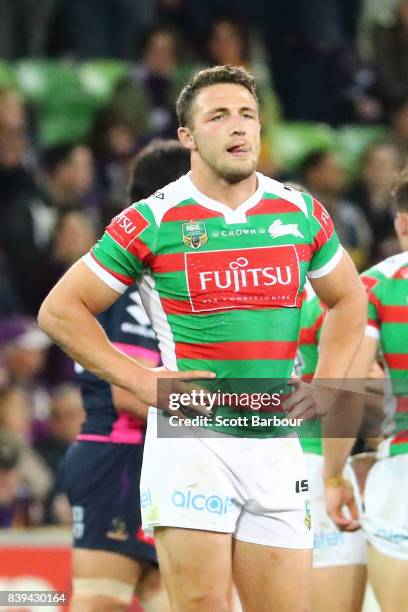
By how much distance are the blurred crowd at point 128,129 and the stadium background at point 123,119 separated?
0.01 meters

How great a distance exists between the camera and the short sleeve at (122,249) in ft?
15.4

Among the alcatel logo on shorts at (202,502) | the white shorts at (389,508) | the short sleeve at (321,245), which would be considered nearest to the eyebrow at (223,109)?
the short sleeve at (321,245)

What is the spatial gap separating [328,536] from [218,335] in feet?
4.88

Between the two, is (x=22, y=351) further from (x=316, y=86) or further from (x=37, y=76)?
(x=316, y=86)

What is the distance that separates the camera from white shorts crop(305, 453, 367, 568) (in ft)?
18.9

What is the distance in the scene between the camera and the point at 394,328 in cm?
530

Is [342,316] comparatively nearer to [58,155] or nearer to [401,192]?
[401,192]

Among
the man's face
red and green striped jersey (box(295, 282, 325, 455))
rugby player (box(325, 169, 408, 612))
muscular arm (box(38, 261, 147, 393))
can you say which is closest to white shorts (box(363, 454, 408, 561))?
rugby player (box(325, 169, 408, 612))

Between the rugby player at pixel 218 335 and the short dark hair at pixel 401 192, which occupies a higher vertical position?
the short dark hair at pixel 401 192

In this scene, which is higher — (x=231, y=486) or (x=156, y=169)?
(x=156, y=169)

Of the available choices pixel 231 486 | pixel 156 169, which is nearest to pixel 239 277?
pixel 231 486

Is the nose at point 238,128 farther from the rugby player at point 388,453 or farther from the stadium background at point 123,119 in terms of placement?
the stadium background at point 123,119

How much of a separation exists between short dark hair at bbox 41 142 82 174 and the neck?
5680 mm

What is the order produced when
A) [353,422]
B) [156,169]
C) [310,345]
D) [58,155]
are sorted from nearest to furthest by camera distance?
[353,422] → [310,345] → [156,169] → [58,155]
